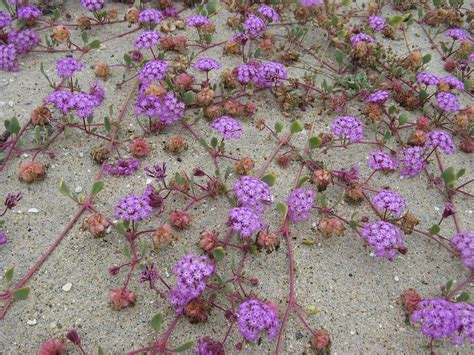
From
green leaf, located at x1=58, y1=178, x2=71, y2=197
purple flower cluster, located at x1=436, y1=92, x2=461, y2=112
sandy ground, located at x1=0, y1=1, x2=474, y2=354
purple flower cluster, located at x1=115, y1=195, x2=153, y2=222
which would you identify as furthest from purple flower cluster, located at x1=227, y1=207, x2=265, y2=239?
purple flower cluster, located at x1=436, y1=92, x2=461, y2=112

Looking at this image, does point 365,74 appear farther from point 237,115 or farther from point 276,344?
point 276,344

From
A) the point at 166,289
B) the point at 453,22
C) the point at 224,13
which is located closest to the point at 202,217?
the point at 166,289

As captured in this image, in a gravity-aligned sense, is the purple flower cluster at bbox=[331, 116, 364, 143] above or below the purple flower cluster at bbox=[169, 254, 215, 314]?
above

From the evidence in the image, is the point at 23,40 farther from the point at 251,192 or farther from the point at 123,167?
the point at 251,192

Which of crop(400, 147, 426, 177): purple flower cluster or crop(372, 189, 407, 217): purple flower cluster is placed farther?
crop(400, 147, 426, 177): purple flower cluster

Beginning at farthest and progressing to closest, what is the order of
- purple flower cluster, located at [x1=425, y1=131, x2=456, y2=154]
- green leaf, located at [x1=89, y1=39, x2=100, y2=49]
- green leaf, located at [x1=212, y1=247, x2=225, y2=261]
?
green leaf, located at [x1=89, y1=39, x2=100, y2=49], purple flower cluster, located at [x1=425, y1=131, x2=456, y2=154], green leaf, located at [x1=212, y1=247, x2=225, y2=261]

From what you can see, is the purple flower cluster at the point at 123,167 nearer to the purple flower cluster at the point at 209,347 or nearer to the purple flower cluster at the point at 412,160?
the purple flower cluster at the point at 209,347

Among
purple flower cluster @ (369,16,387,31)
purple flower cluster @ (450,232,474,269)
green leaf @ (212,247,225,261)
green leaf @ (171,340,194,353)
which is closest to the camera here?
green leaf @ (171,340,194,353)

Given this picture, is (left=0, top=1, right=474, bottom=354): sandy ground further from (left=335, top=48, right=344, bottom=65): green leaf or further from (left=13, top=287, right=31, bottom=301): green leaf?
(left=335, top=48, right=344, bottom=65): green leaf
